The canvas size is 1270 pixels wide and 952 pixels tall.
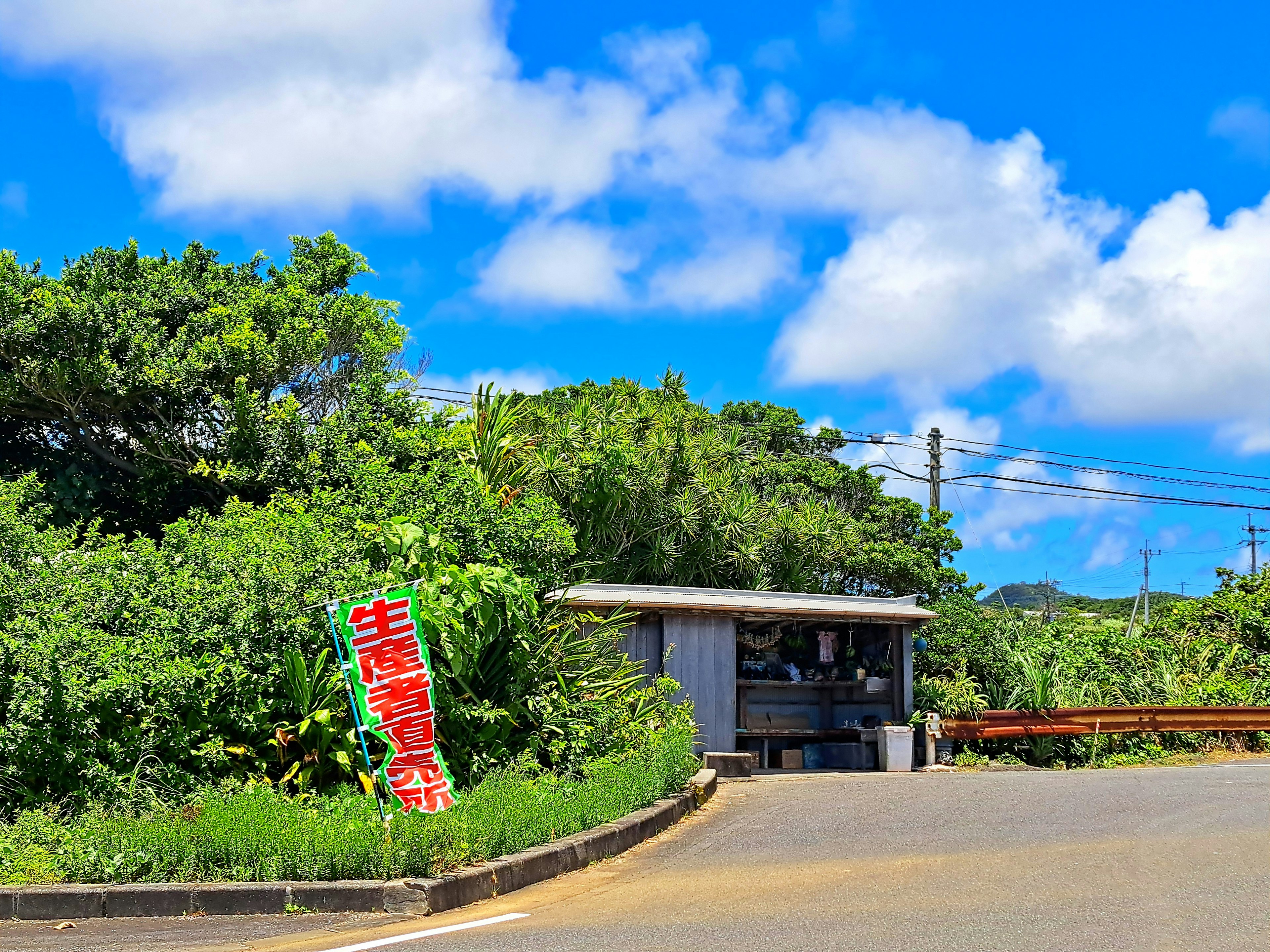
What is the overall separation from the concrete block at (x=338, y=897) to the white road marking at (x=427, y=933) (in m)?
0.64

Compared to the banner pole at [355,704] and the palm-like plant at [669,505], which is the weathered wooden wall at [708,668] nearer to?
the palm-like plant at [669,505]

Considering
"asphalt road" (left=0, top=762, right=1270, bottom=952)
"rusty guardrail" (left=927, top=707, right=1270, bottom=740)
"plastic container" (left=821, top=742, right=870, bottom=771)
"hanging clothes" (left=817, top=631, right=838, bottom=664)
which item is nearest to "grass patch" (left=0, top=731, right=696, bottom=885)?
"asphalt road" (left=0, top=762, right=1270, bottom=952)

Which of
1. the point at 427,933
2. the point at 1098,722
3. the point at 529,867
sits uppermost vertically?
the point at 1098,722

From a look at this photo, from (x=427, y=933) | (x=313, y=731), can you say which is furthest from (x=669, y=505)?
(x=427, y=933)

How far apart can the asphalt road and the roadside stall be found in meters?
4.64

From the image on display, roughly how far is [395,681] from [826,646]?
498 inches

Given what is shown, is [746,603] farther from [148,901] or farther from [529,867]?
[148,901]

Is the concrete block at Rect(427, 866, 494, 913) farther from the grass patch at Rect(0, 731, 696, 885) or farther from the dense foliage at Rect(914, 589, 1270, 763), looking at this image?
the dense foliage at Rect(914, 589, 1270, 763)

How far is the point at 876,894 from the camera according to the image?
25.7 ft

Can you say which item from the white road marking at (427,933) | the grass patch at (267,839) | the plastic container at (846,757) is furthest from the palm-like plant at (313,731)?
the plastic container at (846,757)

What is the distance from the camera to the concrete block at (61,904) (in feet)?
23.9

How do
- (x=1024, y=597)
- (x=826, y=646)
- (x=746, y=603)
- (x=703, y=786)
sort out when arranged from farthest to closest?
(x=1024, y=597)
(x=826, y=646)
(x=746, y=603)
(x=703, y=786)

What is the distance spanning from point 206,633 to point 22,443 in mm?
9862

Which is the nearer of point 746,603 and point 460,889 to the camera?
point 460,889
